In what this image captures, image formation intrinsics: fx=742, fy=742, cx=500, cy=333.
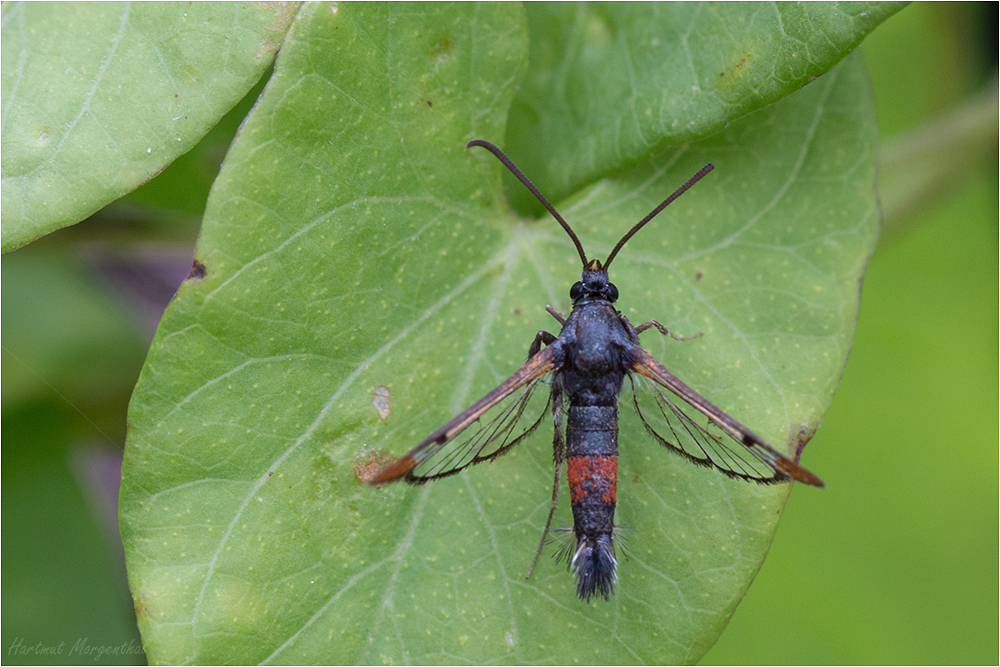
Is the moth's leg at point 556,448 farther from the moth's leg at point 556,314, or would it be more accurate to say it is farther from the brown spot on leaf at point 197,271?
the brown spot on leaf at point 197,271

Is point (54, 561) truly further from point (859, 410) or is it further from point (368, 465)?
point (859, 410)

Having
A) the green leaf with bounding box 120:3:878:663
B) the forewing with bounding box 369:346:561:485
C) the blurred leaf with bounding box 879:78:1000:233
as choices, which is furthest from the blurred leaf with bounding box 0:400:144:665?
the blurred leaf with bounding box 879:78:1000:233

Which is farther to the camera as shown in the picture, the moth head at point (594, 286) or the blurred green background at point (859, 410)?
the blurred green background at point (859, 410)

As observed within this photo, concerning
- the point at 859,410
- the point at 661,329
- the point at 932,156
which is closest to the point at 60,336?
the point at 661,329

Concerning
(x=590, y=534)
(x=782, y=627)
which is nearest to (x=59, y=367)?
(x=590, y=534)

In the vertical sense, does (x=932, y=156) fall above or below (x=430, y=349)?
above

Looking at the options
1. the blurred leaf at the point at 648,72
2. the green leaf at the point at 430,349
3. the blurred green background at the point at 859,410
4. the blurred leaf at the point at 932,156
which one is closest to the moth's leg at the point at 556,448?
the green leaf at the point at 430,349

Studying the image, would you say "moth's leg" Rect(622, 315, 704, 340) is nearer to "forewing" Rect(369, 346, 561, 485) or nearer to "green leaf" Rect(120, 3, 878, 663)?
"green leaf" Rect(120, 3, 878, 663)

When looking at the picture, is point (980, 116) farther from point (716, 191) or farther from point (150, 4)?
point (150, 4)
